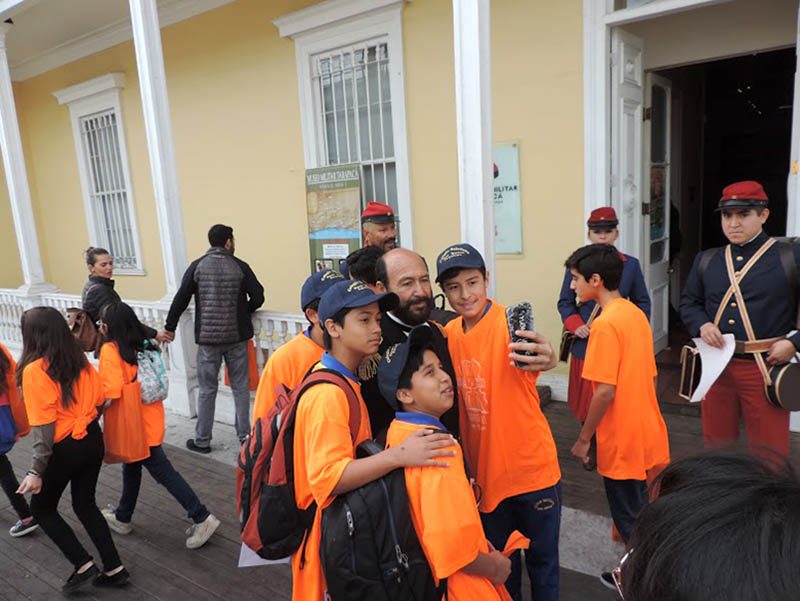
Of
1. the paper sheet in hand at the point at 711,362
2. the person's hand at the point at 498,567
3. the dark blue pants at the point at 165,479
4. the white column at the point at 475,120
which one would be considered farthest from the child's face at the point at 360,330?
the dark blue pants at the point at 165,479

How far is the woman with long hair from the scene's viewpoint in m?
2.79

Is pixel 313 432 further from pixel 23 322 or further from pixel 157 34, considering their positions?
pixel 157 34

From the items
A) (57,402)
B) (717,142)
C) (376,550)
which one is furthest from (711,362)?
(717,142)

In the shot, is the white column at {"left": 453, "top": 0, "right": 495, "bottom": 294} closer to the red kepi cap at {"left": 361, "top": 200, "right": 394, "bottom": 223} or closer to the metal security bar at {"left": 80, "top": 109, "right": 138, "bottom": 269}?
the red kepi cap at {"left": 361, "top": 200, "right": 394, "bottom": 223}

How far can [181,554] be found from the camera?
10.9 ft

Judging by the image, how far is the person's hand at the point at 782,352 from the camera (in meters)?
2.64

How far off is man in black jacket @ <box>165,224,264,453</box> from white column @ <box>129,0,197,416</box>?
59 centimetres

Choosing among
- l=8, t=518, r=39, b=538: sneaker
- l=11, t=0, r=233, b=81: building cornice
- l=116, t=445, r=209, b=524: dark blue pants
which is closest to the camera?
l=116, t=445, r=209, b=524: dark blue pants

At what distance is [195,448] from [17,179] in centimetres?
491

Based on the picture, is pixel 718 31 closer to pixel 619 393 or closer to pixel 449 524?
pixel 619 393

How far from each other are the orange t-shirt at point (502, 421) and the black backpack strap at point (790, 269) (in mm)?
1610

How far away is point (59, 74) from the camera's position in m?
8.97

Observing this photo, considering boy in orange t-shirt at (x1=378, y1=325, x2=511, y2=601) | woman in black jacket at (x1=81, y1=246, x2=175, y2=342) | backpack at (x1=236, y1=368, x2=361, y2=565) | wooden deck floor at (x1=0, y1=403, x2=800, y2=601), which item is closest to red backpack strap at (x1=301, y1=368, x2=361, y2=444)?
backpack at (x1=236, y1=368, x2=361, y2=565)

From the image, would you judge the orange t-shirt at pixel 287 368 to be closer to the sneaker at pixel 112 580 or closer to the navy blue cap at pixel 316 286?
the navy blue cap at pixel 316 286
